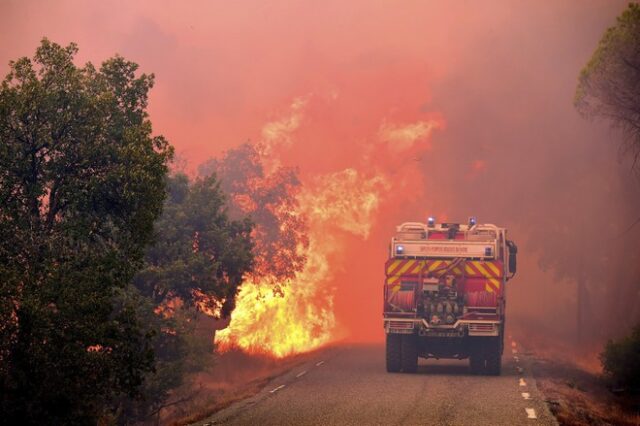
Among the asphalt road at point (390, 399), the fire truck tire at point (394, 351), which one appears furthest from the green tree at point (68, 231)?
the fire truck tire at point (394, 351)

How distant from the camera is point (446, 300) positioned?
26125 mm

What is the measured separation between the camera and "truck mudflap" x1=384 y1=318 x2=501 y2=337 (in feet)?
83.9

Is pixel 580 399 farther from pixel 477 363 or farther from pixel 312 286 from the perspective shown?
pixel 312 286

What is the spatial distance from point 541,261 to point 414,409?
47123 millimetres

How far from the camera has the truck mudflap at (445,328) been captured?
2556 cm

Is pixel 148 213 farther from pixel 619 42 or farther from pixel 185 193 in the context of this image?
pixel 619 42

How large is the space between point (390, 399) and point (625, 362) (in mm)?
10292

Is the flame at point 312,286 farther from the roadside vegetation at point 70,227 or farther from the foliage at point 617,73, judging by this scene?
the roadside vegetation at point 70,227

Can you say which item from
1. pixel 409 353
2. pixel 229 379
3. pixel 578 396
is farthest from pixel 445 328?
pixel 229 379

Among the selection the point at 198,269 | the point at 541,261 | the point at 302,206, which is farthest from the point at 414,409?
the point at 541,261

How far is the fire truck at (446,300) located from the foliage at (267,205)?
1823 centimetres

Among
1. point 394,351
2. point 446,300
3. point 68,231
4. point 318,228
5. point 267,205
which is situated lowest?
point 394,351

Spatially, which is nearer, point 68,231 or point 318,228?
point 68,231

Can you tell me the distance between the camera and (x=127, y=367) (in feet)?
54.3
